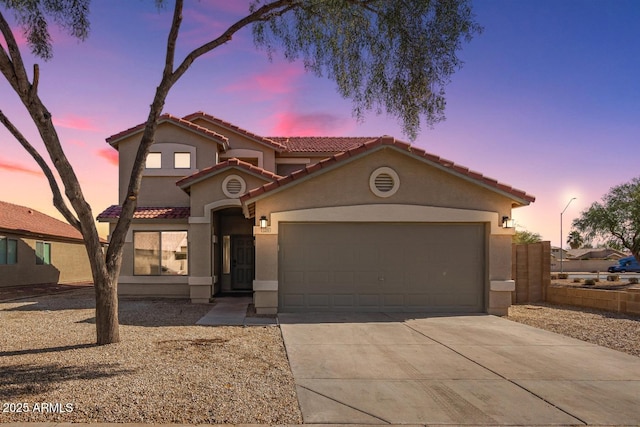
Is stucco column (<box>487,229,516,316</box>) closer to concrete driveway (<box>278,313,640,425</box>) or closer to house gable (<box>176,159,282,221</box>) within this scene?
concrete driveway (<box>278,313,640,425</box>)

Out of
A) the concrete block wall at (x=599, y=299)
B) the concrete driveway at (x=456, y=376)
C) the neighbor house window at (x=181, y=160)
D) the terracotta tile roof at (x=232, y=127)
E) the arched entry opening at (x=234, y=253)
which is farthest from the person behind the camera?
the terracotta tile roof at (x=232, y=127)

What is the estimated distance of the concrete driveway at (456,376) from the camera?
5.25m

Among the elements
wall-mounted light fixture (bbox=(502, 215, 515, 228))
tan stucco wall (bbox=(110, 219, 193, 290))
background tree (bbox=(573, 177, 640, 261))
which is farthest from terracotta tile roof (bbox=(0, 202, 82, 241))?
background tree (bbox=(573, 177, 640, 261))

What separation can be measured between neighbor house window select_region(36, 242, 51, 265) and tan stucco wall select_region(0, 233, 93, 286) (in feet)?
0.73

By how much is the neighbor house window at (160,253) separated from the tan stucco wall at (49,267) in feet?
31.1

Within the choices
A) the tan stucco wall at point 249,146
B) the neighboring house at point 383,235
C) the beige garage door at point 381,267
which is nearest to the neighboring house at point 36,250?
the tan stucco wall at point 249,146

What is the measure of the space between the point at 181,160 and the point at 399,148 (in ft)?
30.0

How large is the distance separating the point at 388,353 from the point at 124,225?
5.20m

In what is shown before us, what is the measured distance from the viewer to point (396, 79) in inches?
389

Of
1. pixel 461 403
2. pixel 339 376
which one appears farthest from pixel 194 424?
pixel 461 403

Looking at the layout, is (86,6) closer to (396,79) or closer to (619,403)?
(396,79)

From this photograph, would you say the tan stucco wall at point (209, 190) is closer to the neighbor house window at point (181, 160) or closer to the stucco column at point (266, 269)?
the neighbor house window at point (181, 160)

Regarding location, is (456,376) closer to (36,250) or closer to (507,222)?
(507,222)

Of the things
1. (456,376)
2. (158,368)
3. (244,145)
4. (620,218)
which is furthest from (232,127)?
(620,218)
